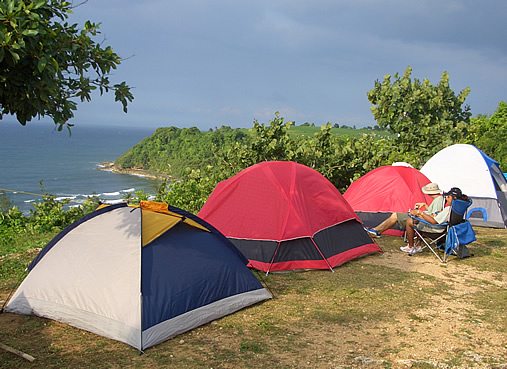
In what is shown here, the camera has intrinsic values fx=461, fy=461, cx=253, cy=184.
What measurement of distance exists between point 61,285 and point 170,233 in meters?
1.35

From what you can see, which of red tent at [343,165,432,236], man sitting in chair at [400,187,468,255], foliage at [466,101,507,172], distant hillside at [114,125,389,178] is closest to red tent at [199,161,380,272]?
man sitting in chair at [400,187,468,255]

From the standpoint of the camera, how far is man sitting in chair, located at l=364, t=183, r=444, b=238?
27.5 feet

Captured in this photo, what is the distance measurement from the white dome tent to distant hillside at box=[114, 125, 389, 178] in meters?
23.4

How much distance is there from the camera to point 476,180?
1100cm

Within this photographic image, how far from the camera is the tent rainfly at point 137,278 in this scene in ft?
16.0

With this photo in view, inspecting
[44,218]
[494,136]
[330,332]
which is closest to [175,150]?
[494,136]

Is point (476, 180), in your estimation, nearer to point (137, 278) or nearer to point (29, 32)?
point (137, 278)

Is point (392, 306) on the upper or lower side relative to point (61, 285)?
lower

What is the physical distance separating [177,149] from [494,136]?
32115 millimetres

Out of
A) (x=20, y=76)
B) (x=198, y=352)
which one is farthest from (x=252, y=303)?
(x=20, y=76)

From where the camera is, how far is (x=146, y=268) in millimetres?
5098

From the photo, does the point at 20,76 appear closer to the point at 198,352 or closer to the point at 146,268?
the point at 146,268

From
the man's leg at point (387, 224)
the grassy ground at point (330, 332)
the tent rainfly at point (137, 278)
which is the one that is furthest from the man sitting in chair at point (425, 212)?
the tent rainfly at point (137, 278)

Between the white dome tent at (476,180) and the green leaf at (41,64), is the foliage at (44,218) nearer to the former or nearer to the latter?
the green leaf at (41,64)
